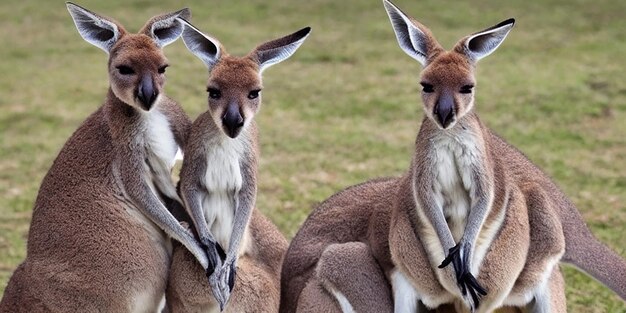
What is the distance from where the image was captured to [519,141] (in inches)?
386

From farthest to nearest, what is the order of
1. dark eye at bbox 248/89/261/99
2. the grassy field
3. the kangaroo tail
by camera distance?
the grassy field
the kangaroo tail
dark eye at bbox 248/89/261/99

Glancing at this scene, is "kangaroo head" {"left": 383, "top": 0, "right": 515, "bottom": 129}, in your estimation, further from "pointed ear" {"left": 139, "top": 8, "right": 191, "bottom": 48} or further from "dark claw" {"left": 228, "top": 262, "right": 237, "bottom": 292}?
"dark claw" {"left": 228, "top": 262, "right": 237, "bottom": 292}

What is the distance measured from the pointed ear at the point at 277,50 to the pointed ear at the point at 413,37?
0.41m

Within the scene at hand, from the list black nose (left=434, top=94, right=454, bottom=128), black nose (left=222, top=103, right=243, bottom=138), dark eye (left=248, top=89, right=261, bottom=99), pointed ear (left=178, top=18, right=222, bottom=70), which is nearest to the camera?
black nose (left=434, top=94, right=454, bottom=128)

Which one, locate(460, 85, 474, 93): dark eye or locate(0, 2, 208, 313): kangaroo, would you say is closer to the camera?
locate(460, 85, 474, 93): dark eye

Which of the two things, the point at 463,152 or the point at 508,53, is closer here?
the point at 463,152

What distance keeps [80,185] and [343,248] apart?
1277 millimetres

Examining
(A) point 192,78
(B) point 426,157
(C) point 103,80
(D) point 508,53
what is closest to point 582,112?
(D) point 508,53

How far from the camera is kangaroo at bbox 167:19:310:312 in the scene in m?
4.91

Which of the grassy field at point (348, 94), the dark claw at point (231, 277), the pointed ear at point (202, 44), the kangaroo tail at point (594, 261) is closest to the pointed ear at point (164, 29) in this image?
the pointed ear at point (202, 44)

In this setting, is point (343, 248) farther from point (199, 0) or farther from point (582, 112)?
point (199, 0)

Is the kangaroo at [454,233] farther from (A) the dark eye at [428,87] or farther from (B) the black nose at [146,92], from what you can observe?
(B) the black nose at [146,92]

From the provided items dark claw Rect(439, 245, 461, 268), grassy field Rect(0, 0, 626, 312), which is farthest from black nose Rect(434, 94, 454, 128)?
grassy field Rect(0, 0, 626, 312)

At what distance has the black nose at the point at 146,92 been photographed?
4.94 metres
